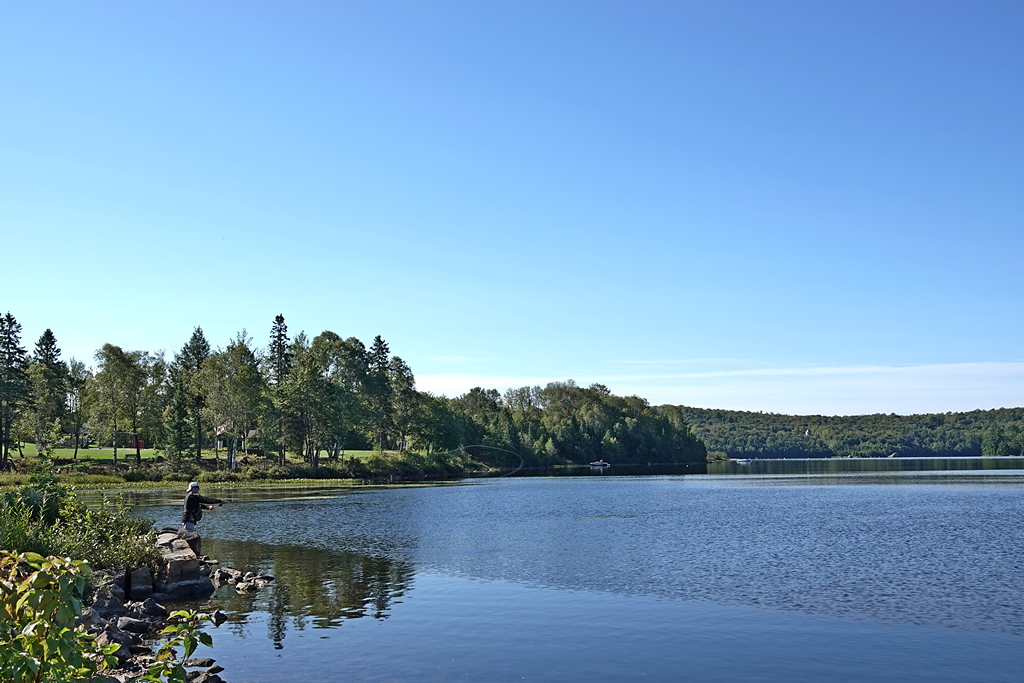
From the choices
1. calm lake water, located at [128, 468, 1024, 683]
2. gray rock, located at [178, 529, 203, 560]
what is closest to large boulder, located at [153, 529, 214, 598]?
calm lake water, located at [128, 468, 1024, 683]

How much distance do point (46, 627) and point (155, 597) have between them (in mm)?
22749

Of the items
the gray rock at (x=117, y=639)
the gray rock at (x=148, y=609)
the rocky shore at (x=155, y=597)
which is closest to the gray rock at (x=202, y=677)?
the rocky shore at (x=155, y=597)

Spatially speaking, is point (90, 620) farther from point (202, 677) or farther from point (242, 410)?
point (242, 410)

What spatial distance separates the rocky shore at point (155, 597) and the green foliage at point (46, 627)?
8.61m

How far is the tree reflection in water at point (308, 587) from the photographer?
25.5 m

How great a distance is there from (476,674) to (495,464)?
160 metres

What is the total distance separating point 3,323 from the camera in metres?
138

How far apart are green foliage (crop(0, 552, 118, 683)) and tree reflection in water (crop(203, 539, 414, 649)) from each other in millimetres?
15110

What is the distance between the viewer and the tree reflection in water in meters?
25.5

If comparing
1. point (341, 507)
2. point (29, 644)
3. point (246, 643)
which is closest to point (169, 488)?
point (341, 507)

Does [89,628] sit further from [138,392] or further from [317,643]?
[138,392]

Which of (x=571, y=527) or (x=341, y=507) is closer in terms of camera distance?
(x=571, y=527)

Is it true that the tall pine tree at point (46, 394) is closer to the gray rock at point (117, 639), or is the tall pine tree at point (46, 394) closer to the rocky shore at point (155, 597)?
the rocky shore at point (155, 597)

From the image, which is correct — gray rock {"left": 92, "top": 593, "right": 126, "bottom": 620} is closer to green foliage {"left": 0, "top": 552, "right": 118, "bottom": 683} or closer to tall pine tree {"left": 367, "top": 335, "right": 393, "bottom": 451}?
green foliage {"left": 0, "top": 552, "right": 118, "bottom": 683}
